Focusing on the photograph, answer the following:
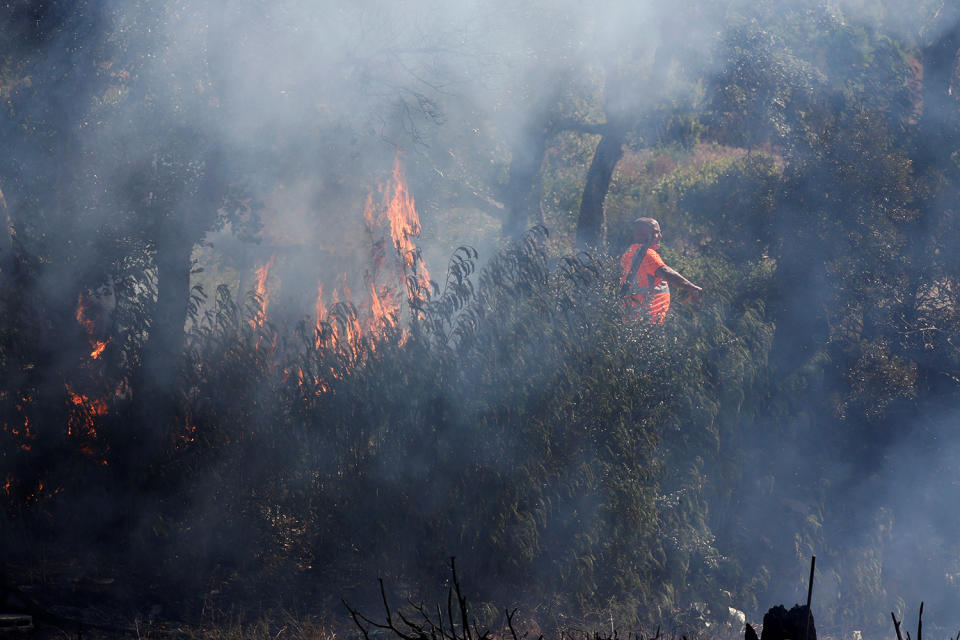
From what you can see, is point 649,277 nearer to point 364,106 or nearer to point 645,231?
point 645,231

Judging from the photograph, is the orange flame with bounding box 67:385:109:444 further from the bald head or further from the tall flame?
the tall flame

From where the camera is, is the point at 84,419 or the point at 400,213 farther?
A: the point at 400,213

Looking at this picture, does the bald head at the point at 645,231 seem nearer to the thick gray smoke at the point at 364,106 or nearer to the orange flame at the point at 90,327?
the thick gray smoke at the point at 364,106

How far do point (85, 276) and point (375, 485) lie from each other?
2.94 m

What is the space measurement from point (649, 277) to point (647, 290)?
15 cm

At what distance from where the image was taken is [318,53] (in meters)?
Result: 6.79

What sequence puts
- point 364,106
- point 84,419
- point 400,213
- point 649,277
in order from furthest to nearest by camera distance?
point 400,213 < point 364,106 < point 649,277 < point 84,419

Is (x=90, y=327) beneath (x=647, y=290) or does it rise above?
beneath

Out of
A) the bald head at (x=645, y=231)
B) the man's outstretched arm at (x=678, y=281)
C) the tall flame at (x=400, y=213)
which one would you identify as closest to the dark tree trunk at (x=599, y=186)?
the tall flame at (x=400, y=213)

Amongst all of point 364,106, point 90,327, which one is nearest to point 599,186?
point 364,106

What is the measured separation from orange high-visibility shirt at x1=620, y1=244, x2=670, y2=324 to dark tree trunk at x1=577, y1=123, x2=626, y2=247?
299 cm

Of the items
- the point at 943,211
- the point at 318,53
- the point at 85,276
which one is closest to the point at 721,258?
the point at 943,211

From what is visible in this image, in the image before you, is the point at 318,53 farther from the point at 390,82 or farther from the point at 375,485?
the point at 375,485

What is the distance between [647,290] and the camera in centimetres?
598
